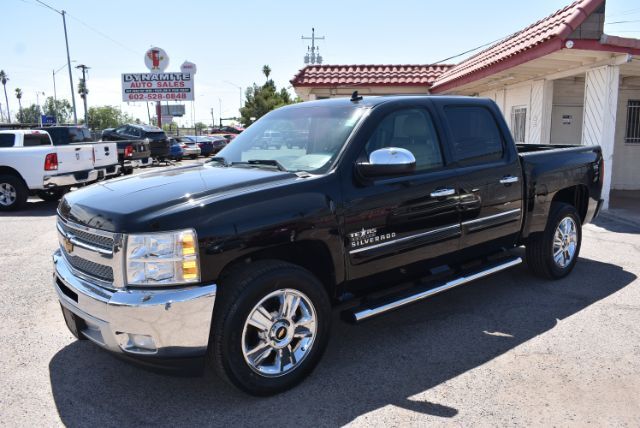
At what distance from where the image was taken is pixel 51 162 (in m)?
10.7

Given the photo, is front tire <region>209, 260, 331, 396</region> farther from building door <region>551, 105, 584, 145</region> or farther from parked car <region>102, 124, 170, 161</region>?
parked car <region>102, 124, 170, 161</region>

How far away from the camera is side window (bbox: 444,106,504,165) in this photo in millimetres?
4418

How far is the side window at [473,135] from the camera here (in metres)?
4.42

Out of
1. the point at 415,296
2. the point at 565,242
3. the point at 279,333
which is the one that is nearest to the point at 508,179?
the point at 565,242

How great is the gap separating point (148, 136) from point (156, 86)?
9477 mm

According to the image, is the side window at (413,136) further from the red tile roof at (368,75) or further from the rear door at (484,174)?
the red tile roof at (368,75)

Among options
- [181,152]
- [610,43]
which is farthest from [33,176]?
[181,152]

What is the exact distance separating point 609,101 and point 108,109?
4589 inches

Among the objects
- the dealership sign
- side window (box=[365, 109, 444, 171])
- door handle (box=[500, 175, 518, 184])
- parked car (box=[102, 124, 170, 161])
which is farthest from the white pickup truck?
the dealership sign

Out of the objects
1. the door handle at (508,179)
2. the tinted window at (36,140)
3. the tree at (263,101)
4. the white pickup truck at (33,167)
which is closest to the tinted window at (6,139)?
the white pickup truck at (33,167)

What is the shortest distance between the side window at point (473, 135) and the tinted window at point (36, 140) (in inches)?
404

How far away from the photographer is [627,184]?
12.6m

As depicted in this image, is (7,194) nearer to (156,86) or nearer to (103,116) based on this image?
(156,86)

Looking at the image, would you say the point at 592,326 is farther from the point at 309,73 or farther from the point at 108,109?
the point at 108,109
